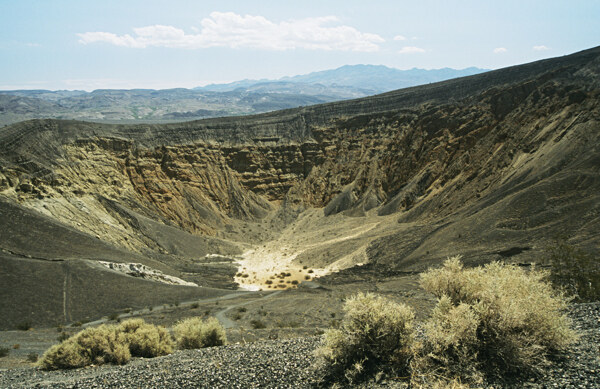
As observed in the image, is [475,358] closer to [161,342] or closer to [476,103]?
[161,342]

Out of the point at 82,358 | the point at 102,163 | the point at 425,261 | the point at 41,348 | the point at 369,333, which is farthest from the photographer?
the point at 102,163

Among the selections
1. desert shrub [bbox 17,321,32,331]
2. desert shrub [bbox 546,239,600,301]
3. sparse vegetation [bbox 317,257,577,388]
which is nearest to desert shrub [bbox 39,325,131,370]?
sparse vegetation [bbox 317,257,577,388]

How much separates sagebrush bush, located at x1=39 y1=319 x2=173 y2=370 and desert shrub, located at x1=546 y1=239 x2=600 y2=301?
14.9 m

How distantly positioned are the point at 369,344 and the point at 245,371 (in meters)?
3.17

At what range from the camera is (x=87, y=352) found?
42.8 ft

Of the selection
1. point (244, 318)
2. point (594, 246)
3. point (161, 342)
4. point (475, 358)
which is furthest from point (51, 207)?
point (594, 246)

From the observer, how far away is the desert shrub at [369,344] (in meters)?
9.30

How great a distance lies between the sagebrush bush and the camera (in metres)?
12.7

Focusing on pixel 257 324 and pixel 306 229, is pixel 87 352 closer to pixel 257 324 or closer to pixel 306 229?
pixel 257 324

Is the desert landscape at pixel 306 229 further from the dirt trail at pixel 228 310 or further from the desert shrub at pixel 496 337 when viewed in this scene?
the dirt trail at pixel 228 310

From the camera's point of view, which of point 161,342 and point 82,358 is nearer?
point 82,358

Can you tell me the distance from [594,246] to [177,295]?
24.6 metres

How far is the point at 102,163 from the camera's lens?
4419cm

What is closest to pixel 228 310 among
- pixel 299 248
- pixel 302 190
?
pixel 299 248
